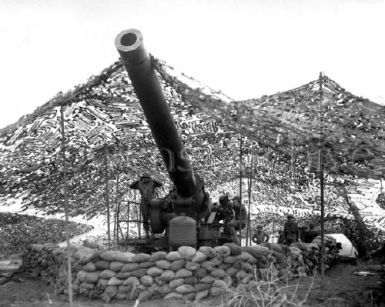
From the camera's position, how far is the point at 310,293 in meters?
7.77

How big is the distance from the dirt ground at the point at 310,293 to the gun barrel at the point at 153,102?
229 cm

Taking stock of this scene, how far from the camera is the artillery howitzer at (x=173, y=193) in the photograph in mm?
6938

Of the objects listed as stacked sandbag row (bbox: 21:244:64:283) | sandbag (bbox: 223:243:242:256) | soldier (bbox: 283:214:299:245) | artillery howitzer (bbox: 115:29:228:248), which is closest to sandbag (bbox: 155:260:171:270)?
artillery howitzer (bbox: 115:29:228:248)

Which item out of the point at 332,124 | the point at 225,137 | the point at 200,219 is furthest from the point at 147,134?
the point at 332,124

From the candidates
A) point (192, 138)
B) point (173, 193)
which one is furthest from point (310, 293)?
point (192, 138)

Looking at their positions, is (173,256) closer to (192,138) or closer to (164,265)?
(164,265)

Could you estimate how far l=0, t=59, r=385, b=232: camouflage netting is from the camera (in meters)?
7.31

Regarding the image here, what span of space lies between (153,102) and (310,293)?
3772 millimetres

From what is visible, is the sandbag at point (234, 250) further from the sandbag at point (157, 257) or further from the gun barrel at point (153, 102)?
the gun barrel at point (153, 102)

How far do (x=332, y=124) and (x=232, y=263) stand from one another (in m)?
2.91

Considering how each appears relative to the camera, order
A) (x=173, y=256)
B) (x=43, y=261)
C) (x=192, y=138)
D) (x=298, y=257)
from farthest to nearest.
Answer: (x=192, y=138), (x=43, y=261), (x=298, y=257), (x=173, y=256)

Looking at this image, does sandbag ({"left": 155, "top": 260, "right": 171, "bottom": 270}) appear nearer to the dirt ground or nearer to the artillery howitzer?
the dirt ground

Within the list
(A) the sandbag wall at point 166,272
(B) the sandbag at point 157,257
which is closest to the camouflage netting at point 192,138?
(A) the sandbag wall at point 166,272

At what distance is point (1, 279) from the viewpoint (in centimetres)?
1136
